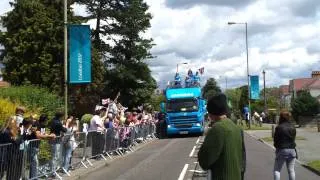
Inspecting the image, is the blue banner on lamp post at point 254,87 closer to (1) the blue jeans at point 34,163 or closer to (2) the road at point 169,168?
(2) the road at point 169,168

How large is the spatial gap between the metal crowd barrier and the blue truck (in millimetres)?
14168

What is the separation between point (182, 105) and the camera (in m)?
39.7

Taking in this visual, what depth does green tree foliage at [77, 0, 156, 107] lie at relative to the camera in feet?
193

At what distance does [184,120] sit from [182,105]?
1033 mm

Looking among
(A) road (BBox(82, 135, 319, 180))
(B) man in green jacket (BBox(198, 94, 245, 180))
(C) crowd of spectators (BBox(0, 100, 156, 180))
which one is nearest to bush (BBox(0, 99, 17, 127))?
(C) crowd of spectators (BBox(0, 100, 156, 180))

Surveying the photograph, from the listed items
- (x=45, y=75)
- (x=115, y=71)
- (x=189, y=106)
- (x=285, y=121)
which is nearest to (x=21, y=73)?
(x=45, y=75)

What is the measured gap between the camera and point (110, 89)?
204 ft

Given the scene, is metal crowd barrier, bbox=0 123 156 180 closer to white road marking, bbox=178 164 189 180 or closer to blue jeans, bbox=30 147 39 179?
blue jeans, bbox=30 147 39 179

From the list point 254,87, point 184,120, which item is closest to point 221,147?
point 184,120

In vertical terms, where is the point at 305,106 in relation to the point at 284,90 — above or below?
below

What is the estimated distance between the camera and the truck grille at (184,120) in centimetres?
3931

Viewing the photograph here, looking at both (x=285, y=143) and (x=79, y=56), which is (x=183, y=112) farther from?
(x=285, y=143)

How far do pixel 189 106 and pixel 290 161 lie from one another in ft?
90.2

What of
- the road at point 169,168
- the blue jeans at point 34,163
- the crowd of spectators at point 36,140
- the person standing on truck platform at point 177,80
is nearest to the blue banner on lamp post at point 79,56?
the crowd of spectators at point 36,140
